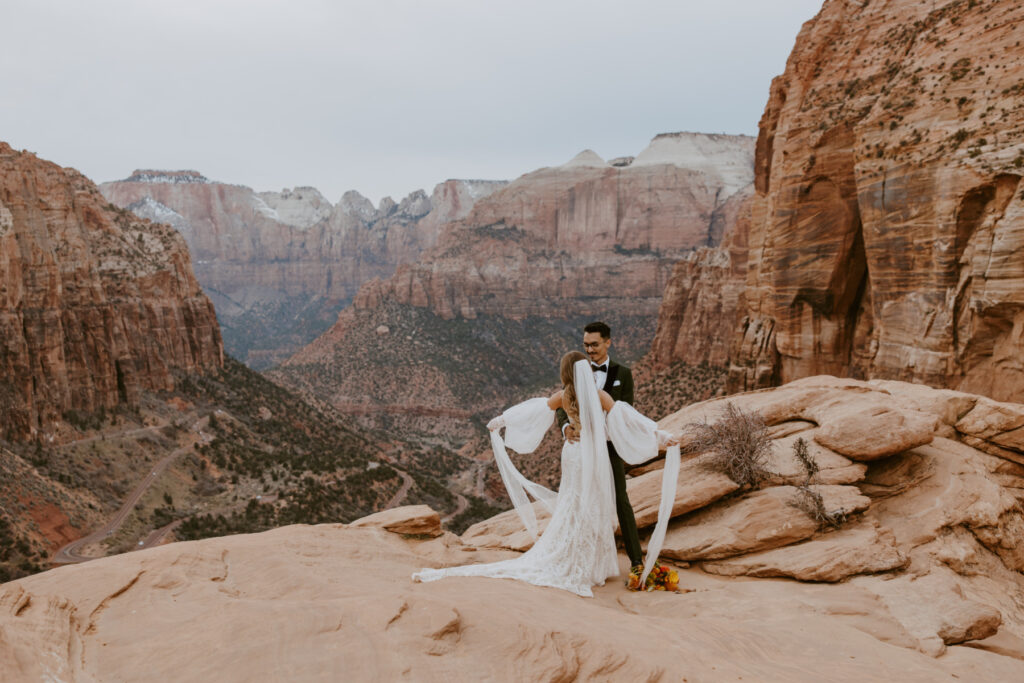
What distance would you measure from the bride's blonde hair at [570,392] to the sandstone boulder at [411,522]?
332 centimetres

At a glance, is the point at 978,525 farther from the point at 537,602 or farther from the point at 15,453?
the point at 15,453

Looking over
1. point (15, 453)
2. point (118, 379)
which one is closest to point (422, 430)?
point (118, 379)

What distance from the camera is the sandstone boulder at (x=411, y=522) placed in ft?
30.1

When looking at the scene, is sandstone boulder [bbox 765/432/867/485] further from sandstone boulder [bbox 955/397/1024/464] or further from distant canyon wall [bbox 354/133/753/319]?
distant canyon wall [bbox 354/133/753/319]

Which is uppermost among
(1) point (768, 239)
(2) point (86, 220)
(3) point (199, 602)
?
(2) point (86, 220)

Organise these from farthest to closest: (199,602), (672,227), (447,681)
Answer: (672,227) → (199,602) → (447,681)

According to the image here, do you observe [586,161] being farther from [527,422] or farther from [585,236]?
[527,422]

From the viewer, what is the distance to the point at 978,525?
839 cm

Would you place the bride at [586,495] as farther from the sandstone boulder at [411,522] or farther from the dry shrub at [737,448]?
the sandstone boulder at [411,522]

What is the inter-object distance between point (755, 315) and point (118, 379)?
44.2m

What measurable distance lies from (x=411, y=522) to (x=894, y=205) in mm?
22539

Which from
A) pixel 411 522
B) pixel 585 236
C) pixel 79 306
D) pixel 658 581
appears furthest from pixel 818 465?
pixel 585 236

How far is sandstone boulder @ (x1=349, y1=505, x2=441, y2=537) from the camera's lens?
9.19 m

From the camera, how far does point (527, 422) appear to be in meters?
7.90
